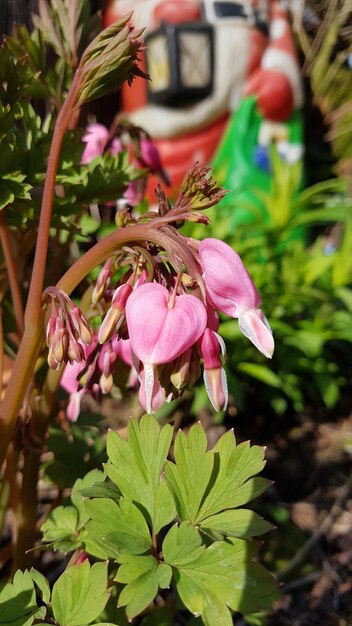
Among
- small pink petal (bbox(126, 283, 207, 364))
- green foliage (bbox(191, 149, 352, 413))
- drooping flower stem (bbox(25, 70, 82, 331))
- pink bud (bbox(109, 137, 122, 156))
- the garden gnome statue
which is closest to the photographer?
small pink petal (bbox(126, 283, 207, 364))

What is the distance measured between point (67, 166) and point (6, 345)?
0.36 metres

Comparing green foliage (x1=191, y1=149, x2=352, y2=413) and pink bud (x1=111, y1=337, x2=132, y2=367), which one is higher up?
pink bud (x1=111, y1=337, x2=132, y2=367)

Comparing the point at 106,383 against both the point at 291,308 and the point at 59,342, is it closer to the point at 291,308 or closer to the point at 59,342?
the point at 59,342

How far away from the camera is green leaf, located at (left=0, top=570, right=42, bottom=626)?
623mm

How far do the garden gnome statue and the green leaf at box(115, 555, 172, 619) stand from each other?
243 centimetres

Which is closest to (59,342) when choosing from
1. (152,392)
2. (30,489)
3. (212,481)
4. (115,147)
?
(152,392)

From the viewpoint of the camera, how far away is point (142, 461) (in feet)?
2.14

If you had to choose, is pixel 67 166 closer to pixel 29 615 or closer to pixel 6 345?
pixel 6 345

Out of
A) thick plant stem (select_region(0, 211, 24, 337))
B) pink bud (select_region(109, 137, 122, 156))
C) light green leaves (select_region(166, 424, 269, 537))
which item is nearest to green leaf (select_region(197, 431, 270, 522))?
light green leaves (select_region(166, 424, 269, 537))

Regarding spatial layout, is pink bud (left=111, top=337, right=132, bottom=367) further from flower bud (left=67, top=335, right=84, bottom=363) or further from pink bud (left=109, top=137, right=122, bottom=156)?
pink bud (left=109, top=137, right=122, bottom=156)

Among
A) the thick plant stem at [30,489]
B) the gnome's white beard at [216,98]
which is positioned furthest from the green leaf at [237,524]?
the gnome's white beard at [216,98]

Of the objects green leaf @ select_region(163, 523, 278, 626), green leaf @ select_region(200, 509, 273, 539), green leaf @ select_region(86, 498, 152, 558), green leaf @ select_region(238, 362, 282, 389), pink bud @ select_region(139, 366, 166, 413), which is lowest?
green leaf @ select_region(238, 362, 282, 389)

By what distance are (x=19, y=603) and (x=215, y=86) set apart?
108 inches

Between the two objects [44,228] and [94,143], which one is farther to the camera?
[94,143]
